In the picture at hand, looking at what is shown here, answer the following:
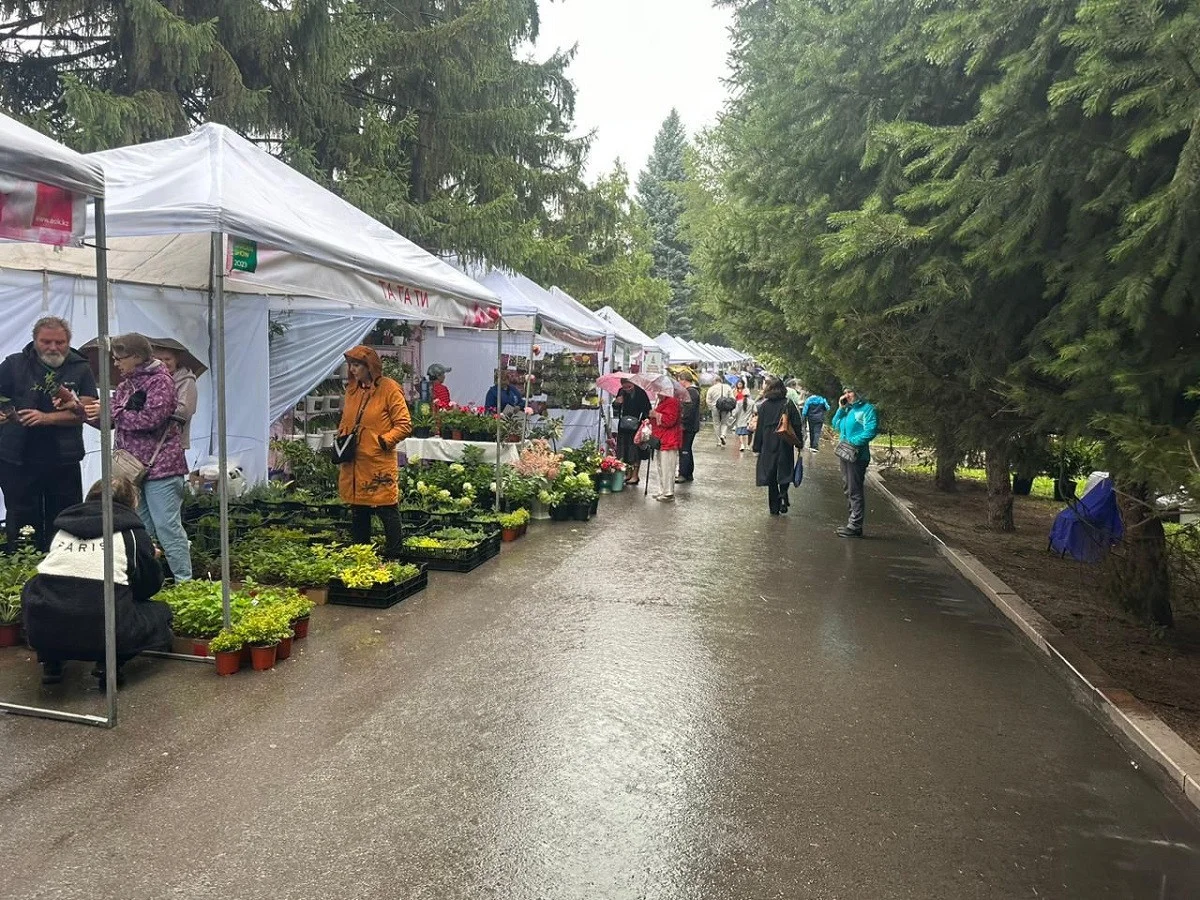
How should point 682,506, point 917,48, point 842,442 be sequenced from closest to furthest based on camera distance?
point 917,48 < point 842,442 < point 682,506

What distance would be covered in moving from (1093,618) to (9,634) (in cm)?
803

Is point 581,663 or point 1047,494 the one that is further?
point 1047,494

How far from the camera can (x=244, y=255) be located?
5.93 m

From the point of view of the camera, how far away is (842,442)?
1173 centimetres

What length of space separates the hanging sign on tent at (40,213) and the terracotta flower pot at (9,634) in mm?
2728

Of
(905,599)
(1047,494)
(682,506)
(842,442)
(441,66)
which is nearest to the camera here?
(905,599)

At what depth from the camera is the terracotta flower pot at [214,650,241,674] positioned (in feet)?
18.1

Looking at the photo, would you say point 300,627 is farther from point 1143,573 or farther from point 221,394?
point 1143,573

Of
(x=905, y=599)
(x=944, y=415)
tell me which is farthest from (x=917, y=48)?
(x=905, y=599)

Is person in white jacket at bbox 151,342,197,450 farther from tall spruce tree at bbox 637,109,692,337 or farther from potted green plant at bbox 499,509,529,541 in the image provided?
tall spruce tree at bbox 637,109,692,337

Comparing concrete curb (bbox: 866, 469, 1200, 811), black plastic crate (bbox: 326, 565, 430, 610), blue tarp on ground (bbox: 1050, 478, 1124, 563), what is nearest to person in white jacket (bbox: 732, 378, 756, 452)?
blue tarp on ground (bbox: 1050, 478, 1124, 563)

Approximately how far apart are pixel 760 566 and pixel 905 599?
1604mm

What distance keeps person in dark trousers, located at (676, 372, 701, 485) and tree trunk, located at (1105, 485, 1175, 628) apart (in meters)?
9.32

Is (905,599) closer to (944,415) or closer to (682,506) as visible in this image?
(944,415)
